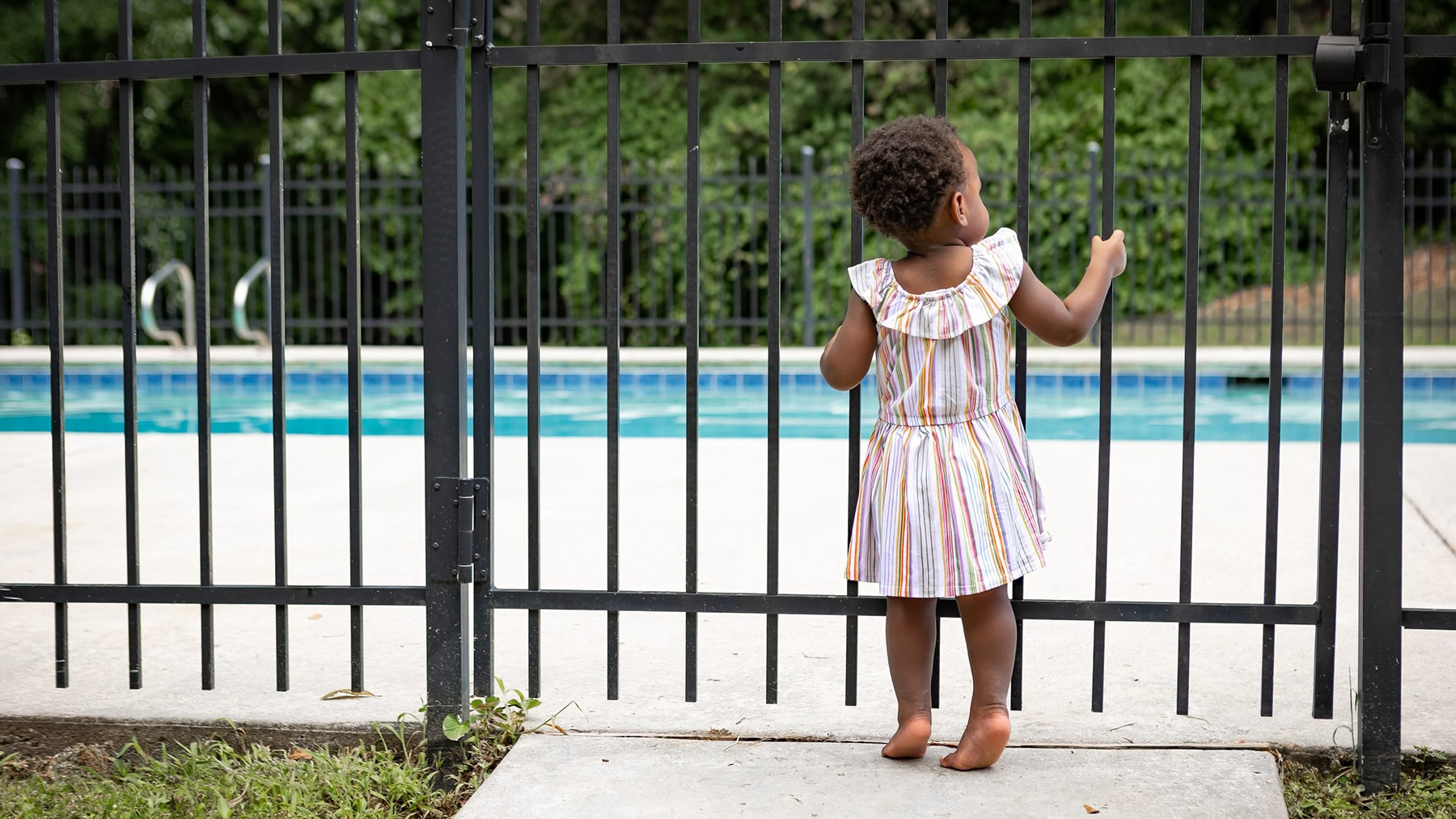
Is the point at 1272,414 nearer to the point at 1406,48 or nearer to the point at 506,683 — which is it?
the point at 1406,48

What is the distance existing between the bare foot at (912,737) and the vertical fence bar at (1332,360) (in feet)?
2.41

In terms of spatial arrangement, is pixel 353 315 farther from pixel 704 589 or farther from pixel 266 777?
pixel 704 589

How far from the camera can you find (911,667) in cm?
237

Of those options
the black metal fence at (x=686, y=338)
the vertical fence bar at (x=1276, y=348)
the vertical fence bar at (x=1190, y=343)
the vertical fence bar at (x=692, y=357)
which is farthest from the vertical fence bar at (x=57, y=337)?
the vertical fence bar at (x=1276, y=348)

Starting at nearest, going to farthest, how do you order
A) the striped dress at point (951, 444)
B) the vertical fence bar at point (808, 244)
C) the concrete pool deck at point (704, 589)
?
the striped dress at point (951, 444)
the concrete pool deck at point (704, 589)
the vertical fence bar at point (808, 244)

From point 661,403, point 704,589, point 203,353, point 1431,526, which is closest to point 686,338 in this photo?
point 203,353

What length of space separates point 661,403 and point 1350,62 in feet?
26.9

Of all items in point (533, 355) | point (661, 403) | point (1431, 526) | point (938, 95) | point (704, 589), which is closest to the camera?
point (938, 95)

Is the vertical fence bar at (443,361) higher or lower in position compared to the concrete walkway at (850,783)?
higher

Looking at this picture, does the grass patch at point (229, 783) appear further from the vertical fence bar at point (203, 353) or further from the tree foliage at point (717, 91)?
the tree foliage at point (717, 91)

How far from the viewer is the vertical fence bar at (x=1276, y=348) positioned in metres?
2.30

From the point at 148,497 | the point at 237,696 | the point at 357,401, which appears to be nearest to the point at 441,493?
the point at 357,401

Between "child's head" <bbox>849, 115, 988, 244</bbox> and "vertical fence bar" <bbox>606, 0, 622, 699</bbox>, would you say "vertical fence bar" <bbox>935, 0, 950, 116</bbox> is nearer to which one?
"child's head" <bbox>849, 115, 988, 244</bbox>

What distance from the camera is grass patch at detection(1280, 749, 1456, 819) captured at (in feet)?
7.34
